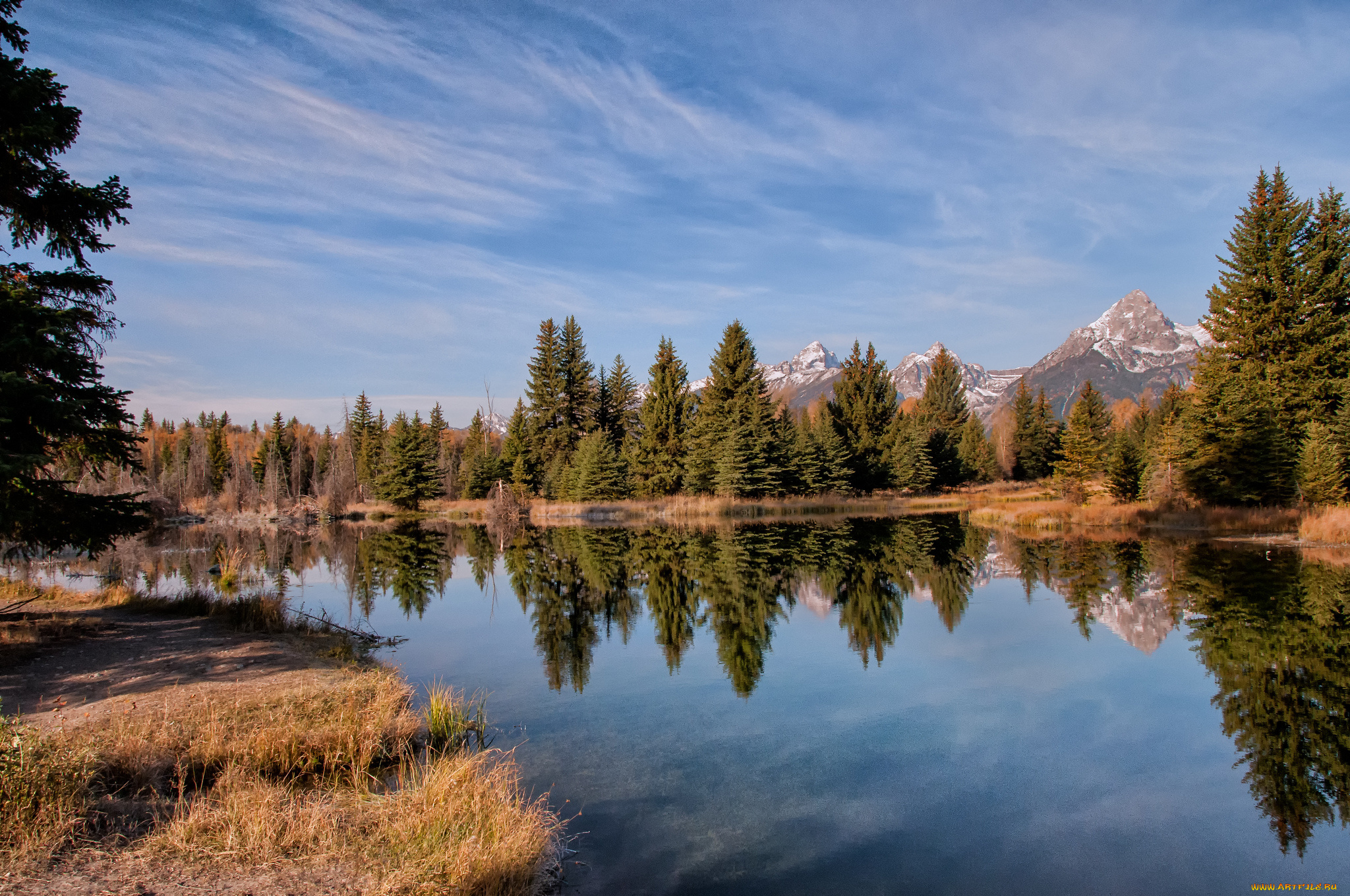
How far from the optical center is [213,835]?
4.79 m

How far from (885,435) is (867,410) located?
278 centimetres

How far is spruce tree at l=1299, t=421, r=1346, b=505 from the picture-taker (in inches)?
1004

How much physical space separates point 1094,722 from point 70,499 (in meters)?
13.1

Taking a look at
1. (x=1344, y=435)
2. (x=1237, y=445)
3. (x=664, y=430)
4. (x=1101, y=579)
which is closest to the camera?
(x=1101, y=579)

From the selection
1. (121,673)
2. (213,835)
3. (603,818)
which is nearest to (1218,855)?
(603,818)

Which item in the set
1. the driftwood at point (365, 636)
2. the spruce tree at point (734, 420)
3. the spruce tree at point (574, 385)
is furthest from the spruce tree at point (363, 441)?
the driftwood at point (365, 636)

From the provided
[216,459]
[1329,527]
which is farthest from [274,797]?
[216,459]

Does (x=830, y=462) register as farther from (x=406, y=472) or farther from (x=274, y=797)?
(x=274, y=797)

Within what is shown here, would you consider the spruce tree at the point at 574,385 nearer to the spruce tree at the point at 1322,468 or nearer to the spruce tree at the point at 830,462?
the spruce tree at the point at 830,462

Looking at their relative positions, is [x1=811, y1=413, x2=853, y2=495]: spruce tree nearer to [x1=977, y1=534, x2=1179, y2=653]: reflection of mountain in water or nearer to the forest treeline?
the forest treeline

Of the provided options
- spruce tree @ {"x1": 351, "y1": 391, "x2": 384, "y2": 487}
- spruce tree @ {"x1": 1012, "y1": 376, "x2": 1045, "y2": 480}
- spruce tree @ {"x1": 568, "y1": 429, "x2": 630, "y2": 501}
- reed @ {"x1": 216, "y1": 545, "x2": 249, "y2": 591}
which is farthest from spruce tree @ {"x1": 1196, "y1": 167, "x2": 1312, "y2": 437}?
spruce tree @ {"x1": 351, "y1": 391, "x2": 384, "y2": 487}

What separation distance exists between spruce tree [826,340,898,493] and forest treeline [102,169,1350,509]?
5.5 inches

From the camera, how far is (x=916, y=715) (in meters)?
9.13

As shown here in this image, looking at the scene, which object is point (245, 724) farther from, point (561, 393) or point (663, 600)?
point (561, 393)
